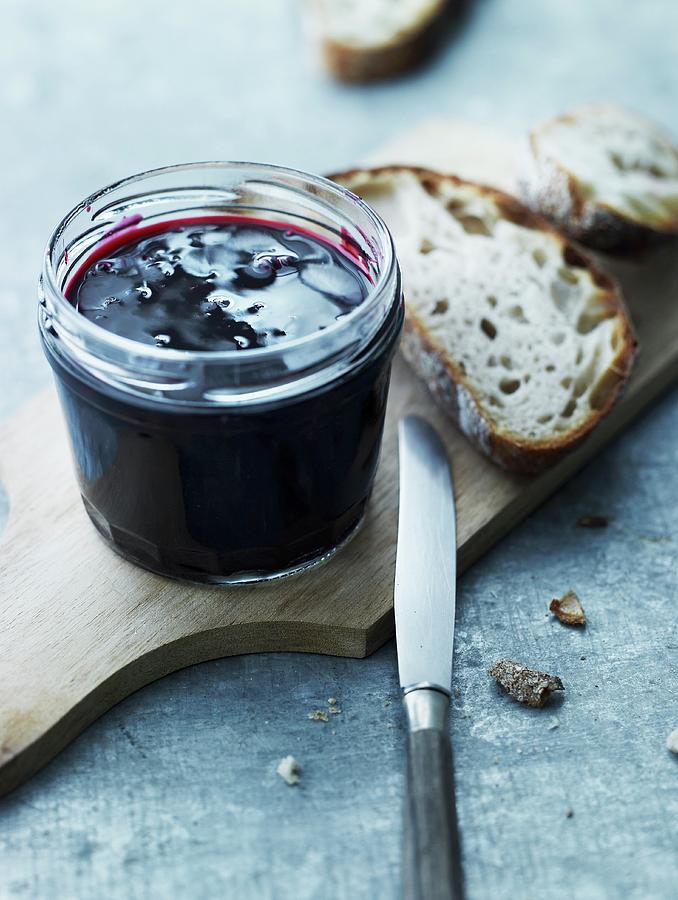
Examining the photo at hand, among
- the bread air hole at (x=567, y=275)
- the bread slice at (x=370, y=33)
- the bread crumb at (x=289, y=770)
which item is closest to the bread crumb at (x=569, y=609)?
the bread crumb at (x=289, y=770)

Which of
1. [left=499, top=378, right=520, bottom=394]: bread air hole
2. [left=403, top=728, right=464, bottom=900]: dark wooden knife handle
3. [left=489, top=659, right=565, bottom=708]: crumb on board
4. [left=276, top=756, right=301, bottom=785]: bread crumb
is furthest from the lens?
[left=499, top=378, right=520, bottom=394]: bread air hole

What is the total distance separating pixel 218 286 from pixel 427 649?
74 centimetres

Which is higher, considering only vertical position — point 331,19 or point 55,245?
point 55,245

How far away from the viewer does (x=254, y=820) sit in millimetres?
1791

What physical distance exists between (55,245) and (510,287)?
1.10m

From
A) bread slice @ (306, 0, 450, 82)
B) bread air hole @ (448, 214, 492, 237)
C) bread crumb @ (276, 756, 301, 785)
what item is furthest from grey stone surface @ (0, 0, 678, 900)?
bread slice @ (306, 0, 450, 82)

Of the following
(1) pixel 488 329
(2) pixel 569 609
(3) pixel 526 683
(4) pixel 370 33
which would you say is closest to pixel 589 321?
(1) pixel 488 329

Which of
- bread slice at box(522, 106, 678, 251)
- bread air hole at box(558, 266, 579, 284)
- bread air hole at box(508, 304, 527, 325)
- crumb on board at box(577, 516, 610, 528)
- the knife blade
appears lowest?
crumb on board at box(577, 516, 610, 528)

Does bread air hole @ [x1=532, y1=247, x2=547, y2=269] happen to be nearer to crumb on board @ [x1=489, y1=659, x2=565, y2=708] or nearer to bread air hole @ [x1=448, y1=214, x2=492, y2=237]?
bread air hole @ [x1=448, y1=214, x2=492, y2=237]

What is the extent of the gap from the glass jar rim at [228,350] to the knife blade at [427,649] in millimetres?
456

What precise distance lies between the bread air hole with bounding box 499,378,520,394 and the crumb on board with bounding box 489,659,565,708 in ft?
2.27

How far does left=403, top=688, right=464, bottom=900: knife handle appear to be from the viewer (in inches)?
62.5

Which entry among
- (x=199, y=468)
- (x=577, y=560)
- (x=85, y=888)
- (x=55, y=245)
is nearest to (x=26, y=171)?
(x=55, y=245)

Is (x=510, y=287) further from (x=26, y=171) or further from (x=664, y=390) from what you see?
(x=26, y=171)
